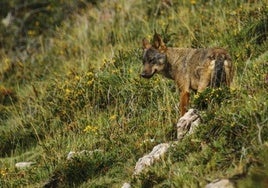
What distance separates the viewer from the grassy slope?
23.0 feet

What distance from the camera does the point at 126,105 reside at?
33.9 ft

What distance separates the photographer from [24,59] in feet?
50.9

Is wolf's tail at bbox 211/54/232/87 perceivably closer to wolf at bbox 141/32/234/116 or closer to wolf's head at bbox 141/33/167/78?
wolf at bbox 141/32/234/116

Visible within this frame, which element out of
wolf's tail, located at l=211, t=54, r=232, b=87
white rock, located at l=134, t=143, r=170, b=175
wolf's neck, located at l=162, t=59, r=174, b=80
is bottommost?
white rock, located at l=134, t=143, r=170, b=175

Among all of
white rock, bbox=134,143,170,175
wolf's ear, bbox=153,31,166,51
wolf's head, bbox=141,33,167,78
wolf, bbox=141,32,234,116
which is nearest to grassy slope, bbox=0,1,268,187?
white rock, bbox=134,143,170,175

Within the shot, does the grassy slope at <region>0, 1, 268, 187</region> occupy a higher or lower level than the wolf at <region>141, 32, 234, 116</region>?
lower

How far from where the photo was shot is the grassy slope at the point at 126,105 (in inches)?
275

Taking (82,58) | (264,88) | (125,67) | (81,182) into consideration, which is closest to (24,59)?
(82,58)

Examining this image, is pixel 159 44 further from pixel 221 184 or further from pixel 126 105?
pixel 221 184

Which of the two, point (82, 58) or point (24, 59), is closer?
point (82, 58)

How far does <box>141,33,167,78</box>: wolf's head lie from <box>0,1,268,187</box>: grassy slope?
1.53 ft

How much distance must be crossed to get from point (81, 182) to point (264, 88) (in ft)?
8.30

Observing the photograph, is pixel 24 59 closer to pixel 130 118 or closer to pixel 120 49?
pixel 120 49

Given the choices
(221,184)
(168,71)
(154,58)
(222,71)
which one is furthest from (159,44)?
(221,184)
